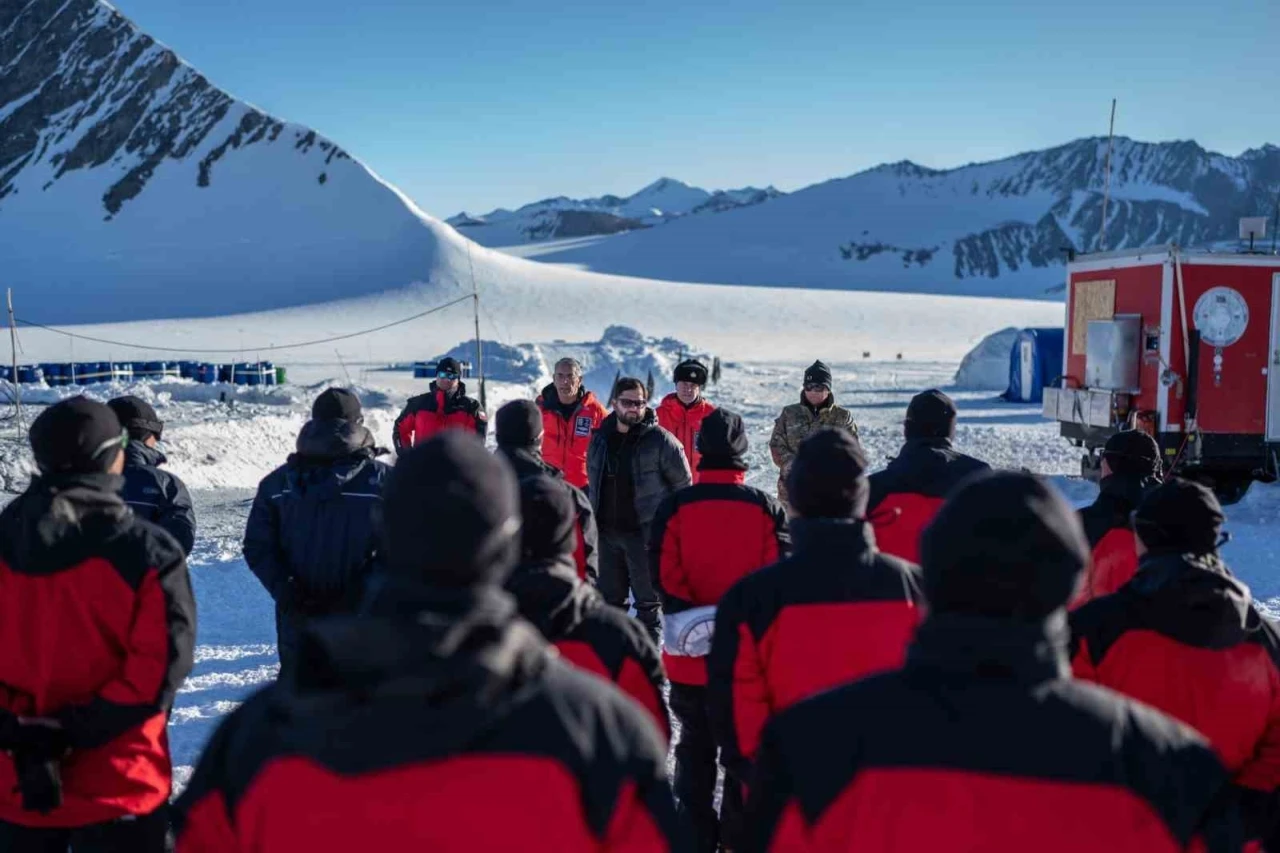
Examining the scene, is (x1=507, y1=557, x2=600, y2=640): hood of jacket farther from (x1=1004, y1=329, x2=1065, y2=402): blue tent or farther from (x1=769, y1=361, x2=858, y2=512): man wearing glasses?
(x1=1004, y1=329, x2=1065, y2=402): blue tent

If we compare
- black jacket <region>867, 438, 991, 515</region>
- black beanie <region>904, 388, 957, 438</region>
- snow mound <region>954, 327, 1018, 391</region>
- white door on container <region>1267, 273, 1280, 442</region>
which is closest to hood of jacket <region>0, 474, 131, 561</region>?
black jacket <region>867, 438, 991, 515</region>

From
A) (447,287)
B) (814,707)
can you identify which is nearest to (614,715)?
(814,707)

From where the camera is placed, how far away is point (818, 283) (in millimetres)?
89188

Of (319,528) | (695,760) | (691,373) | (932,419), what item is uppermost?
(691,373)

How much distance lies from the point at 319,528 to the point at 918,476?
2170 millimetres

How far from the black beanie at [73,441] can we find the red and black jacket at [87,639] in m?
0.04

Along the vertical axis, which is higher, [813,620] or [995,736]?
[995,736]

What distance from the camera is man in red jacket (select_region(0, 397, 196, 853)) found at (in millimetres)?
2408

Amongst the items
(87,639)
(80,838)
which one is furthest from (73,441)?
(80,838)

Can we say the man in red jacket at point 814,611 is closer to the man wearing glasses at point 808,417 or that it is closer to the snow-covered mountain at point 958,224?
the man wearing glasses at point 808,417

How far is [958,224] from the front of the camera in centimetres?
12619

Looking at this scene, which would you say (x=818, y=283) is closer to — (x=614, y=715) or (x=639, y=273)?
(x=639, y=273)

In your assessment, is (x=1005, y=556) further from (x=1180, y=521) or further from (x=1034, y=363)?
(x=1034, y=363)

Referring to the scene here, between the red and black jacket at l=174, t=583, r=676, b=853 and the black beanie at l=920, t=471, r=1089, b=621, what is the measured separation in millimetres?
500
